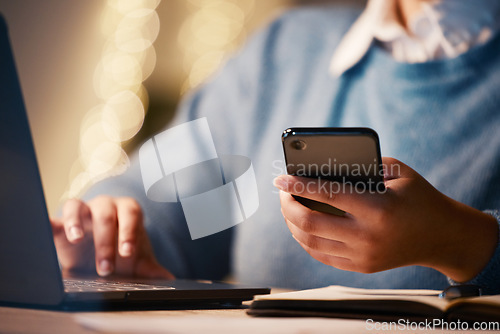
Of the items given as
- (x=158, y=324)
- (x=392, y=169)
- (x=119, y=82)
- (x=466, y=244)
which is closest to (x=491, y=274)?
(x=466, y=244)

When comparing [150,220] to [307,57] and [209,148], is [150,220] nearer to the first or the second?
[209,148]

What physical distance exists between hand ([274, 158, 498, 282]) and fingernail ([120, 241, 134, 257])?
0.67 ft

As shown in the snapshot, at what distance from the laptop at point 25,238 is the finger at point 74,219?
158 millimetres

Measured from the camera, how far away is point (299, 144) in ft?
1.09

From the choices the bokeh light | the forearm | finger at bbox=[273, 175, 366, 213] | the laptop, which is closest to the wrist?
the forearm

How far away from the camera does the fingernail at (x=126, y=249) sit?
50 centimetres

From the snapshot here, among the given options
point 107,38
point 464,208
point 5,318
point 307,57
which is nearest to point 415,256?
point 464,208

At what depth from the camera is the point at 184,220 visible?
731 millimetres

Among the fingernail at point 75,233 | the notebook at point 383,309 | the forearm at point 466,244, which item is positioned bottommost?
the forearm at point 466,244

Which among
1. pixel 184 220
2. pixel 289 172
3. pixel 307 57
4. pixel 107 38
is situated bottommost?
pixel 184 220

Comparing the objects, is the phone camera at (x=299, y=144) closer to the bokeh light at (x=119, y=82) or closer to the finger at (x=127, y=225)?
the finger at (x=127, y=225)

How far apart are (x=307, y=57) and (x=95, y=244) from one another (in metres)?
0.53

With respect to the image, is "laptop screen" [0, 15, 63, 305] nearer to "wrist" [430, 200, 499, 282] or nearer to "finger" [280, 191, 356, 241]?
"finger" [280, 191, 356, 241]

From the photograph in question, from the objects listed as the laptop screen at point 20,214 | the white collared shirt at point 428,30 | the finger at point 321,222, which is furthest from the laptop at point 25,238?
the white collared shirt at point 428,30
